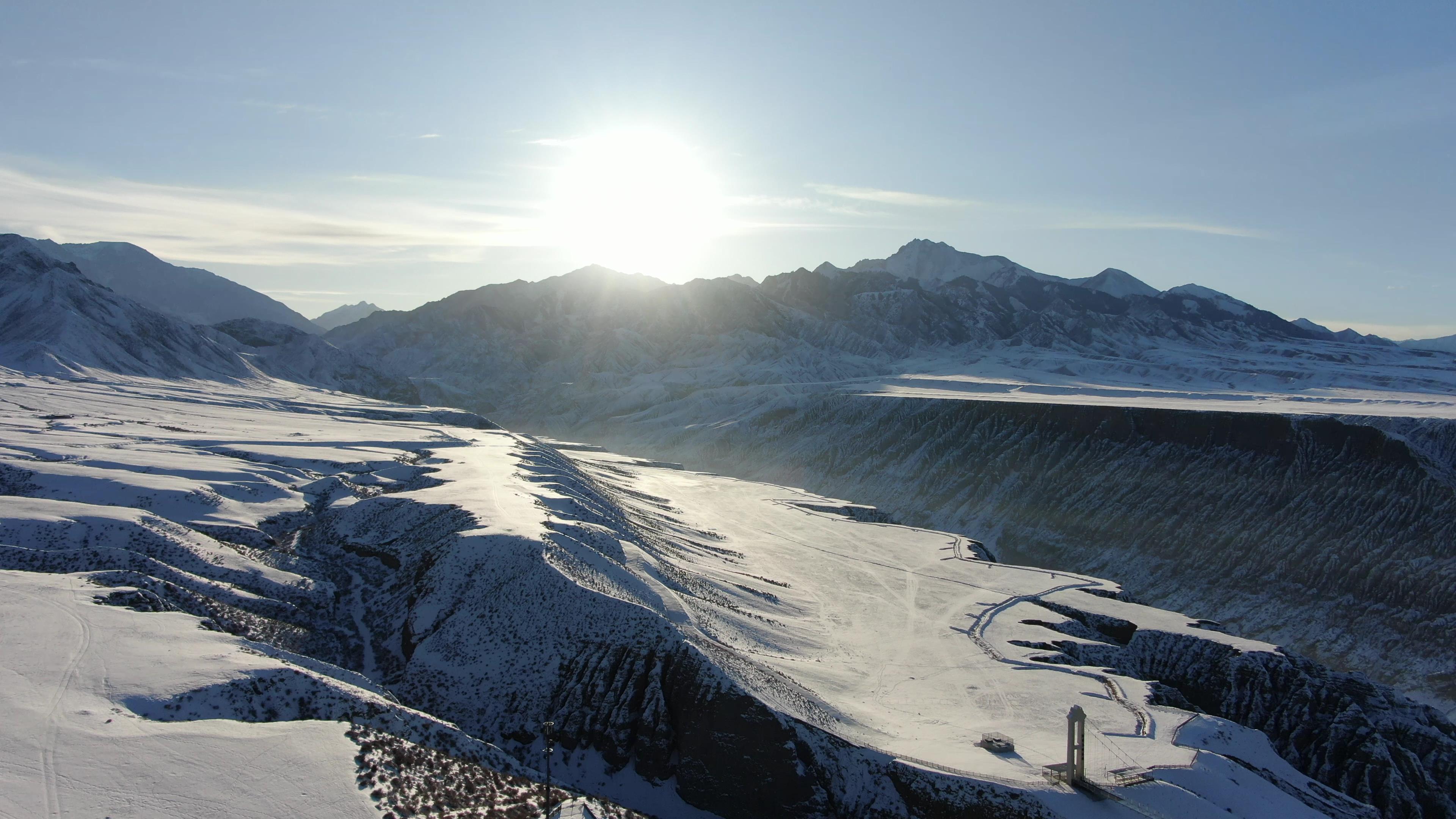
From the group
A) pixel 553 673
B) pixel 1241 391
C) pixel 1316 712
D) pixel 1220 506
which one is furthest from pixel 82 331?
pixel 1241 391

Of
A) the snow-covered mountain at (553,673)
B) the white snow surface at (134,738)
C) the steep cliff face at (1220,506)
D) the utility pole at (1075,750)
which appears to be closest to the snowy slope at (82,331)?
the snow-covered mountain at (553,673)

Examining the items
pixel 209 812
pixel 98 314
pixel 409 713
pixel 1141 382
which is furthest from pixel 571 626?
pixel 1141 382

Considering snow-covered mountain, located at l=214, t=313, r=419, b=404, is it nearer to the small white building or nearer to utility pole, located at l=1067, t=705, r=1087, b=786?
the small white building

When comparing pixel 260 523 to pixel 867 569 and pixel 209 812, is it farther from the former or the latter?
pixel 867 569

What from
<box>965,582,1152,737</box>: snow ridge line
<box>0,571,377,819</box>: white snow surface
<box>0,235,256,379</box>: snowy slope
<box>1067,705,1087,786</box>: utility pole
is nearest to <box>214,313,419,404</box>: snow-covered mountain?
<box>0,235,256,379</box>: snowy slope

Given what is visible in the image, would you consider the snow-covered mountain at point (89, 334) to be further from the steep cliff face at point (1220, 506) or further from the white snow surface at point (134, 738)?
the white snow surface at point (134, 738)
